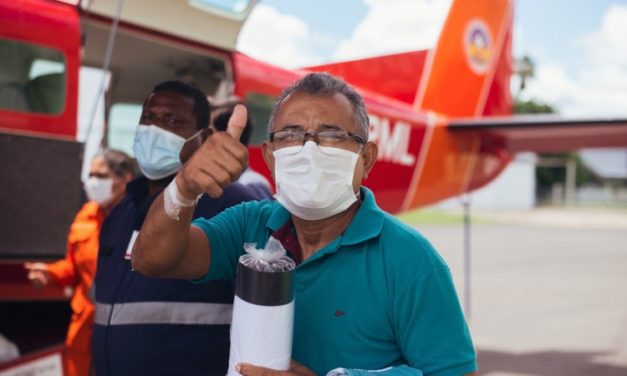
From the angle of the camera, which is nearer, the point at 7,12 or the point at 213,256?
the point at 213,256

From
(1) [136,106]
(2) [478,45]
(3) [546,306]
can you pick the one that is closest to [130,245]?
(1) [136,106]

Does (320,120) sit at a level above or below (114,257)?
above

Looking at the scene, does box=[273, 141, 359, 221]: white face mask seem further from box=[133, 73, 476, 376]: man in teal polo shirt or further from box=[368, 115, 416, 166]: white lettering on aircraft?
box=[368, 115, 416, 166]: white lettering on aircraft

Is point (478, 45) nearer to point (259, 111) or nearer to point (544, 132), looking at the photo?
point (544, 132)

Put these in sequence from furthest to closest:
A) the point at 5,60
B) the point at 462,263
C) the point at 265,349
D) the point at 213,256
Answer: the point at 462,263 < the point at 5,60 < the point at 213,256 < the point at 265,349

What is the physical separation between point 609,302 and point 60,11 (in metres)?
7.29

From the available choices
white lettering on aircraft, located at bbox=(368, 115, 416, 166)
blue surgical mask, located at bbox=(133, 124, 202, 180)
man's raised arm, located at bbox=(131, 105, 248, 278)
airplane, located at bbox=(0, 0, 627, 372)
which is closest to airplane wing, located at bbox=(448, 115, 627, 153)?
airplane, located at bbox=(0, 0, 627, 372)

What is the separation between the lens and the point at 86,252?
9.43 ft

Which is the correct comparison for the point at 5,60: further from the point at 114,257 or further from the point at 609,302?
the point at 609,302

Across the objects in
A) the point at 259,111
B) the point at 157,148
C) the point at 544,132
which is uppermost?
the point at 544,132

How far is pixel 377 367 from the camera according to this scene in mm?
1160

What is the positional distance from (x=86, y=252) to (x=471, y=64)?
6.54 meters

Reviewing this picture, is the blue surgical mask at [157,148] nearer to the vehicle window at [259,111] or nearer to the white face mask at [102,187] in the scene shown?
the white face mask at [102,187]

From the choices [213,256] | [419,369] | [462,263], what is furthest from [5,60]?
[462,263]
